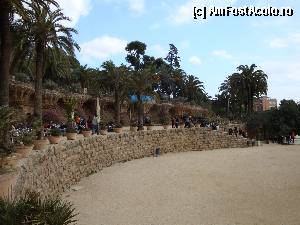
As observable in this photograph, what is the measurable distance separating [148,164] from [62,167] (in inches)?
502

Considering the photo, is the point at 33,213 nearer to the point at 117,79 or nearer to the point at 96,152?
the point at 96,152

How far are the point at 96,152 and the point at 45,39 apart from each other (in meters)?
7.84

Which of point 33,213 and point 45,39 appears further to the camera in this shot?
point 45,39

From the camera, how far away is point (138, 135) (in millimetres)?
36125

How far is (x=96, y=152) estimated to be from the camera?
27.4 metres

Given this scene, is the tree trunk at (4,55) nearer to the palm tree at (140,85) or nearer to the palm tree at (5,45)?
the palm tree at (5,45)

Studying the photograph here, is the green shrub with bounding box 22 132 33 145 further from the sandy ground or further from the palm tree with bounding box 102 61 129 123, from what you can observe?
the palm tree with bounding box 102 61 129 123

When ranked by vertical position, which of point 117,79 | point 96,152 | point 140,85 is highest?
point 117,79

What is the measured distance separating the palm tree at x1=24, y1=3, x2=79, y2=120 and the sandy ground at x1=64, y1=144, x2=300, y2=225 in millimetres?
5822

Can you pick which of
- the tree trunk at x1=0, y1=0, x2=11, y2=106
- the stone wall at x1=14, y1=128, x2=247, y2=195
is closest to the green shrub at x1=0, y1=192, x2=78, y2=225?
the stone wall at x1=14, y1=128, x2=247, y2=195

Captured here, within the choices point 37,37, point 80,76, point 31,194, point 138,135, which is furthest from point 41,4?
point 80,76

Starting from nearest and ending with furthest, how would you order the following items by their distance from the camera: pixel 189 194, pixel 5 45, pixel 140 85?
pixel 5 45 → pixel 189 194 → pixel 140 85

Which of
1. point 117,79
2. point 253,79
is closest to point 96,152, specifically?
point 117,79

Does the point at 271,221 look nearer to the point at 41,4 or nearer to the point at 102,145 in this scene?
the point at 41,4
